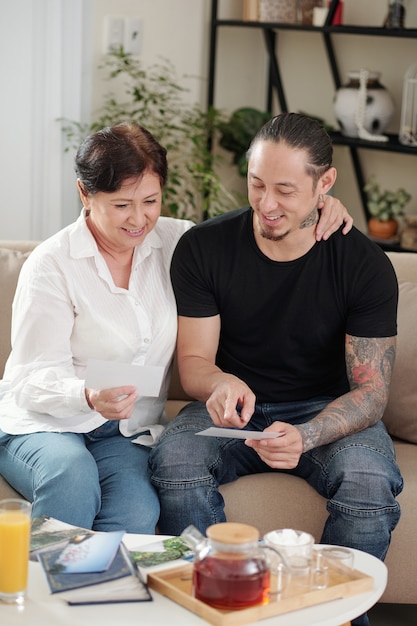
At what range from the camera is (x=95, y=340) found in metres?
2.08

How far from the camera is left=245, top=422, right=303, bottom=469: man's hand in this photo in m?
1.94

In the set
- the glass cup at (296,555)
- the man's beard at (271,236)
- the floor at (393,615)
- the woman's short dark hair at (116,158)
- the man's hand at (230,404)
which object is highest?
the woman's short dark hair at (116,158)

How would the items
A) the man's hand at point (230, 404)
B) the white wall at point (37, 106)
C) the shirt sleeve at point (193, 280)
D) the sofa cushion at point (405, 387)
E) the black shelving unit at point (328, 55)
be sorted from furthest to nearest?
the black shelving unit at point (328, 55)
the white wall at point (37, 106)
the sofa cushion at point (405, 387)
the shirt sleeve at point (193, 280)
the man's hand at point (230, 404)

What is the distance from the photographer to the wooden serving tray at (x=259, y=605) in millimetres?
1376

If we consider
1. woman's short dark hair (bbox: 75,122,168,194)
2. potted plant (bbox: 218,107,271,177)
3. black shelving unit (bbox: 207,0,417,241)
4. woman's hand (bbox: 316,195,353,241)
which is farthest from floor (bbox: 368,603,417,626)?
potted plant (bbox: 218,107,271,177)

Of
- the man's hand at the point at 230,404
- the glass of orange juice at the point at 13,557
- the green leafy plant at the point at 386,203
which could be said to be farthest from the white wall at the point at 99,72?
the glass of orange juice at the point at 13,557

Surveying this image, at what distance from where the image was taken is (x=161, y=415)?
227 cm

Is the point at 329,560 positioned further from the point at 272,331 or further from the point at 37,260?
the point at 37,260

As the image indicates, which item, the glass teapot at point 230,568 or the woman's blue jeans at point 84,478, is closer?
the glass teapot at point 230,568

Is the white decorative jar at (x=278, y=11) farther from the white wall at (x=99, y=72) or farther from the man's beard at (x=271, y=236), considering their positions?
the man's beard at (x=271, y=236)

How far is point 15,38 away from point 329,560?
2.38 m

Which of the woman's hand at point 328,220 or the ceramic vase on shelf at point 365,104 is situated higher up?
the ceramic vase on shelf at point 365,104

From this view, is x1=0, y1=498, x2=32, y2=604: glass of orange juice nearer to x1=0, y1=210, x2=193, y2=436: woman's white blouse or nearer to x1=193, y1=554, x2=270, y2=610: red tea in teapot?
x1=193, y1=554, x2=270, y2=610: red tea in teapot

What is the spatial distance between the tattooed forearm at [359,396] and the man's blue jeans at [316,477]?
0.04 meters
